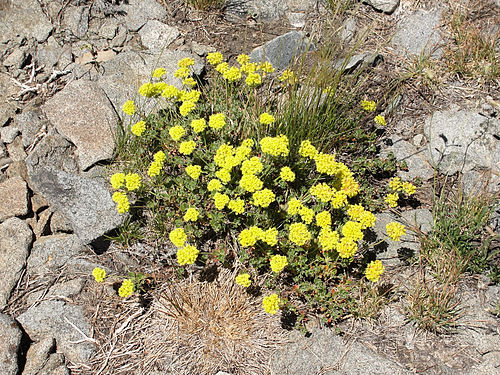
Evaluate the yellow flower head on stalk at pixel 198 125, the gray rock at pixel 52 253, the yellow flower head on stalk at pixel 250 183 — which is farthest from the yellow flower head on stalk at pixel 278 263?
the gray rock at pixel 52 253

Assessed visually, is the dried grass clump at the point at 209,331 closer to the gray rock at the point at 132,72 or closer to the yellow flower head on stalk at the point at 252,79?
the yellow flower head on stalk at the point at 252,79

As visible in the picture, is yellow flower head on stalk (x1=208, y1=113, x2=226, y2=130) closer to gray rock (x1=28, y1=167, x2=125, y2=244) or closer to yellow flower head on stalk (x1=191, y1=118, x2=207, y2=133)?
yellow flower head on stalk (x1=191, y1=118, x2=207, y2=133)

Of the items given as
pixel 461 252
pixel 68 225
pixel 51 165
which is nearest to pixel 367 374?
pixel 461 252

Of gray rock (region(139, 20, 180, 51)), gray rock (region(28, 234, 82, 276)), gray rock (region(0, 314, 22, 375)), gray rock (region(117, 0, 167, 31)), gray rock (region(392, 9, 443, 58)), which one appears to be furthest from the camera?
gray rock (region(117, 0, 167, 31))

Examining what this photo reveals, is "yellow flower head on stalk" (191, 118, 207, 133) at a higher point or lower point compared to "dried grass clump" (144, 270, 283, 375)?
higher

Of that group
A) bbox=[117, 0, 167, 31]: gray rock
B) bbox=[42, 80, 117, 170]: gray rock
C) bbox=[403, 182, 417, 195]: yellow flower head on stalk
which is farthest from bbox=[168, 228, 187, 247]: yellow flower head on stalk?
bbox=[117, 0, 167, 31]: gray rock

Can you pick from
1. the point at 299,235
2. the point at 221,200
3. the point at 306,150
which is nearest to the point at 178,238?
the point at 221,200

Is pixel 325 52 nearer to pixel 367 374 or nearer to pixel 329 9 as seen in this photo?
pixel 329 9
